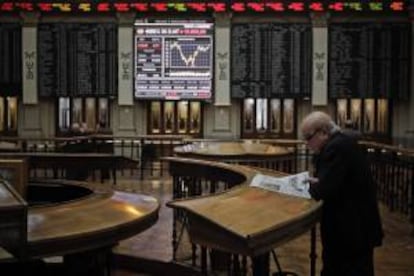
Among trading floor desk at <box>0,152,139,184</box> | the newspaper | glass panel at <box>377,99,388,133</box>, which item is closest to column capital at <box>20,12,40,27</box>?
glass panel at <box>377,99,388,133</box>

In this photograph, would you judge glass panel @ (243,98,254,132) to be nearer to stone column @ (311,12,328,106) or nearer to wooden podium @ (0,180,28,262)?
stone column @ (311,12,328,106)

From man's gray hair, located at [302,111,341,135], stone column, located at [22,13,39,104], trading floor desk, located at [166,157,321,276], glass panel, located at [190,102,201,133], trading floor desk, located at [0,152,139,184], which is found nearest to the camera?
trading floor desk, located at [166,157,321,276]

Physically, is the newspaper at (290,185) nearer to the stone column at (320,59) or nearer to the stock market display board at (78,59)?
the stone column at (320,59)

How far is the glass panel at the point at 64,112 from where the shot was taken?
16.5 m

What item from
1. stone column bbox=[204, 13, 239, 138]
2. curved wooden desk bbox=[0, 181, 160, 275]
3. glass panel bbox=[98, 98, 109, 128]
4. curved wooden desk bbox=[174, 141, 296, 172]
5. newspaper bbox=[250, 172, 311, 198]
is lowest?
curved wooden desk bbox=[174, 141, 296, 172]

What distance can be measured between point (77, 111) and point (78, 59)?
1.39 meters

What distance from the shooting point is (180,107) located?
1641 centimetres

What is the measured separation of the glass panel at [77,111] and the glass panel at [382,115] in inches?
294

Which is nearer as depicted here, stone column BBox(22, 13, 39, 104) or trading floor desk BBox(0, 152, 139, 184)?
trading floor desk BBox(0, 152, 139, 184)

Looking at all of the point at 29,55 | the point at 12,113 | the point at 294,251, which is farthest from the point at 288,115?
the point at 294,251

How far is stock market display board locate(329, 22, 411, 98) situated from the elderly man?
40.0 feet

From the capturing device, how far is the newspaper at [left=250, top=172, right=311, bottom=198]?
3.87 meters

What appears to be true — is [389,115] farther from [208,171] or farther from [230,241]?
[230,241]

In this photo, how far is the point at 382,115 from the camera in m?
16.1
